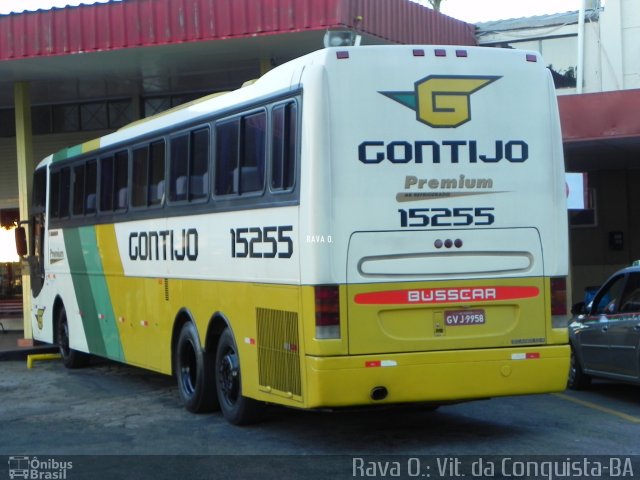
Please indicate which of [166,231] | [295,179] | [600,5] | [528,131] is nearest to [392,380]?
[295,179]

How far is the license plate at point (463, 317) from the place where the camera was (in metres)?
9.12

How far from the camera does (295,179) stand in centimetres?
910

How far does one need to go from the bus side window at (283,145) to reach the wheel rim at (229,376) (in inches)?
79.5

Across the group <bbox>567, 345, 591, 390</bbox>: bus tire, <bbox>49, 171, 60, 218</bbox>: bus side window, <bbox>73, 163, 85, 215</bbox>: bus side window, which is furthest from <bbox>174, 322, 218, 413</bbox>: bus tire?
<bbox>49, 171, 60, 218</bbox>: bus side window

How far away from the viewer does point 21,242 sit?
17.9 m

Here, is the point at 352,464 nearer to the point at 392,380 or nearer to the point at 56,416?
the point at 392,380

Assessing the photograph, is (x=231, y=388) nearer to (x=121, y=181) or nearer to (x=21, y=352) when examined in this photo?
(x=121, y=181)

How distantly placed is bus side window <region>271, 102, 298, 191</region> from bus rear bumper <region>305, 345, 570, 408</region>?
160 centimetres

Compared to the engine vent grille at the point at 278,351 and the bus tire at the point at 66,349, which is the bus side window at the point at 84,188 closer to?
the bus tire at the point at 66,349

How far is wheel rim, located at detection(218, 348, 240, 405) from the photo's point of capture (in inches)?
416

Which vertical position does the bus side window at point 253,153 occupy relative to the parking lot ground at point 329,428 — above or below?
above

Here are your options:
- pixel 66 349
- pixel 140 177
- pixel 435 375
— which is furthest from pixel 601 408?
pixel 66 349

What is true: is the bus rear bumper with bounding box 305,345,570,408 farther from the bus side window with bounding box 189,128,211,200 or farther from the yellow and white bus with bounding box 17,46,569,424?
the bus side window with bounding box 189,128,211,200

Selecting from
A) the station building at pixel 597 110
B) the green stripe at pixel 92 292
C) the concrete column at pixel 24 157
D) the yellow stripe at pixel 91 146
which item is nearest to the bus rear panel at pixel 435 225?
the green stripe at pixel 92 292
